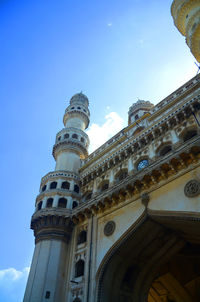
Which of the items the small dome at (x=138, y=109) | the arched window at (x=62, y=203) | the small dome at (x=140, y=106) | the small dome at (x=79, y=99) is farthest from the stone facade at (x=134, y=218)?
the small dome at (x=79, y=99)

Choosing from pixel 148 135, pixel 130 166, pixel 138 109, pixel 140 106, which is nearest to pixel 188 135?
pixel 148 135

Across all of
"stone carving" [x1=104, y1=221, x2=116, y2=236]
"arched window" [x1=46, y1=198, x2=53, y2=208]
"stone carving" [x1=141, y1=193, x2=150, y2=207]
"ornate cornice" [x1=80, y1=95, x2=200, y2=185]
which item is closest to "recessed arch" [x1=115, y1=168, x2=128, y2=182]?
"ornate cornice" [x1=80, y1=95, x2=200, y2=185]

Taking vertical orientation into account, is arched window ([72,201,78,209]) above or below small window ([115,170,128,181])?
below

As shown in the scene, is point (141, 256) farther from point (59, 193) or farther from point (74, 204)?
point (59, 193)

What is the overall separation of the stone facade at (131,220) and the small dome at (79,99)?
42.4ft

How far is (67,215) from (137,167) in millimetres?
6573

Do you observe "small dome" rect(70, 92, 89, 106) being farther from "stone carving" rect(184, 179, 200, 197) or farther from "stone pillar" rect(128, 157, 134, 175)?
"stone carving" rect(184, 179, 200, 197)

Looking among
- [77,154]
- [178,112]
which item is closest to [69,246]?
[77,154]

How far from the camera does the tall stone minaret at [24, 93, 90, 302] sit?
18125 mm

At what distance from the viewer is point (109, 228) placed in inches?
714

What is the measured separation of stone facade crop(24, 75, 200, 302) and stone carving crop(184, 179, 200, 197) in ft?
0.19

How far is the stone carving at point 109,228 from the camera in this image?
58.4 ft

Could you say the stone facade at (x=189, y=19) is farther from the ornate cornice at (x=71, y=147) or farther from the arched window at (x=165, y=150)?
the ornate cornice at (x=71, y=147)

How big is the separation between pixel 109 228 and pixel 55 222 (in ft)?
15.8
